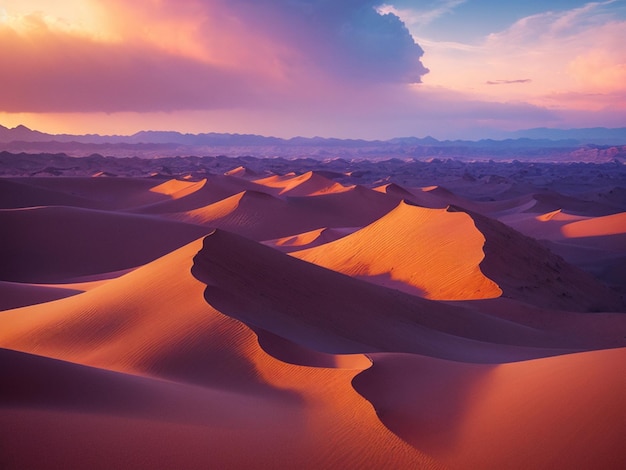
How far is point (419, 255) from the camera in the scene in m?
17.7

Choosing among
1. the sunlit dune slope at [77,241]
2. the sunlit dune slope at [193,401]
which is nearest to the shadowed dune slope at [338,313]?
the sunlit dune slope at [193,401]

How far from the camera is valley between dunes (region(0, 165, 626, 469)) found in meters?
4.14

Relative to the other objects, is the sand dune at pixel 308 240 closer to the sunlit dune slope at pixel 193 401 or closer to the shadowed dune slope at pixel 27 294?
the shadowed dune slope at pixel 27 294

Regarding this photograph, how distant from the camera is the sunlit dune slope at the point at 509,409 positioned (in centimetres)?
412

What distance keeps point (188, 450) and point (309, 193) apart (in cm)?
4244

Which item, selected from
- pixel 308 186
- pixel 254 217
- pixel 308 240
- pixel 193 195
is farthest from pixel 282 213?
pixel 308 186

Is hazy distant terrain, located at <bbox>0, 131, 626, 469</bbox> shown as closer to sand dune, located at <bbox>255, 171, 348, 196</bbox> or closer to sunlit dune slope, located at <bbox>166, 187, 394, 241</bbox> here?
sunlit dune slope, located at <bbox>166, 187, 394, 241</bbox>

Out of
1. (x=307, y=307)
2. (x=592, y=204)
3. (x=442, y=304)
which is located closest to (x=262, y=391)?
(x=307, y=307)

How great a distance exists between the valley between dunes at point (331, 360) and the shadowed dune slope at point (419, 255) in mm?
71

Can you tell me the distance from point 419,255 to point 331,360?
1173 centimetres

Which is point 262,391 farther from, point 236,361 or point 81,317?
point 81,317

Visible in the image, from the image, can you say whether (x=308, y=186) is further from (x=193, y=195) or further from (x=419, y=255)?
(x=419, y=255)

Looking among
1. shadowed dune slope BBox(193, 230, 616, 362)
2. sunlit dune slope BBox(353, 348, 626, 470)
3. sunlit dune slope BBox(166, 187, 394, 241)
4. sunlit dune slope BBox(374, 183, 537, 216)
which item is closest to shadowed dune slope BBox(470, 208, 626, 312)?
shadowed dune slope BBox(193, 230, 616, 362)

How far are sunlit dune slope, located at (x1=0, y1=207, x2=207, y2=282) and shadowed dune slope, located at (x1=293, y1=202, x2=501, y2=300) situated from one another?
7277 mm
